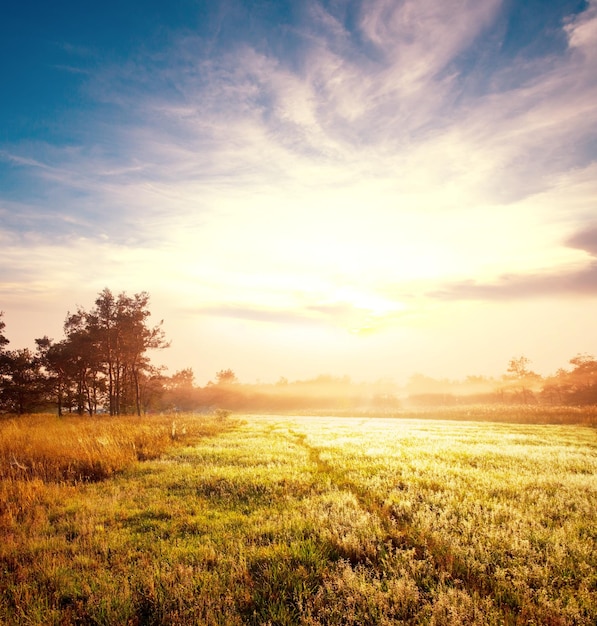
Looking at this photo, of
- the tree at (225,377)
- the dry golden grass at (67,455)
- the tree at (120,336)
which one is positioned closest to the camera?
the dry golden grass at (67,455)

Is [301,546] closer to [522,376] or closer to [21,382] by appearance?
[21,382]

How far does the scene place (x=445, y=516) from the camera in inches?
257

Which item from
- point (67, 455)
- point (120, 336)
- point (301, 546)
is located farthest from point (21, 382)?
point (301, 546)

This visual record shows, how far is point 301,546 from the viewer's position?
5527mm

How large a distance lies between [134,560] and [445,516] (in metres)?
5.35

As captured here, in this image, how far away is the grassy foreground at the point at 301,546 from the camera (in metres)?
4.05

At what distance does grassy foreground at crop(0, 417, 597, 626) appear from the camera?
4.05 metres

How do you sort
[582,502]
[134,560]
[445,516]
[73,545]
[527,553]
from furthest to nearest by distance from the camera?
1. [582,502]
2. [445,516]
3. [73,545]
4. [134,560]
5. [527,553]

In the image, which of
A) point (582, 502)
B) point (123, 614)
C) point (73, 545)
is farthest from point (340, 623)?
point (582, 502)

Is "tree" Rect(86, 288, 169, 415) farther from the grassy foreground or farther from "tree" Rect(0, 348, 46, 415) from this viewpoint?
the grassy foreground

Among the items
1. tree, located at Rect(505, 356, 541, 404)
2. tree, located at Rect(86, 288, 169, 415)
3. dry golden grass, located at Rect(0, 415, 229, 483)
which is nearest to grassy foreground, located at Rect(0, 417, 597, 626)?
dry golden grass, located at Rect(0, 415, 229, 483)

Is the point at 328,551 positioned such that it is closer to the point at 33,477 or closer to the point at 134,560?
A: the point at 134,560

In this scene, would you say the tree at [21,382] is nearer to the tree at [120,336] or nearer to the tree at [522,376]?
the tree at [120,336]

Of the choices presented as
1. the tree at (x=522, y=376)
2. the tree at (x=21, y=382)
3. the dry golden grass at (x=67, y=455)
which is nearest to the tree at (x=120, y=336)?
the tree at (x=21, y=382)
